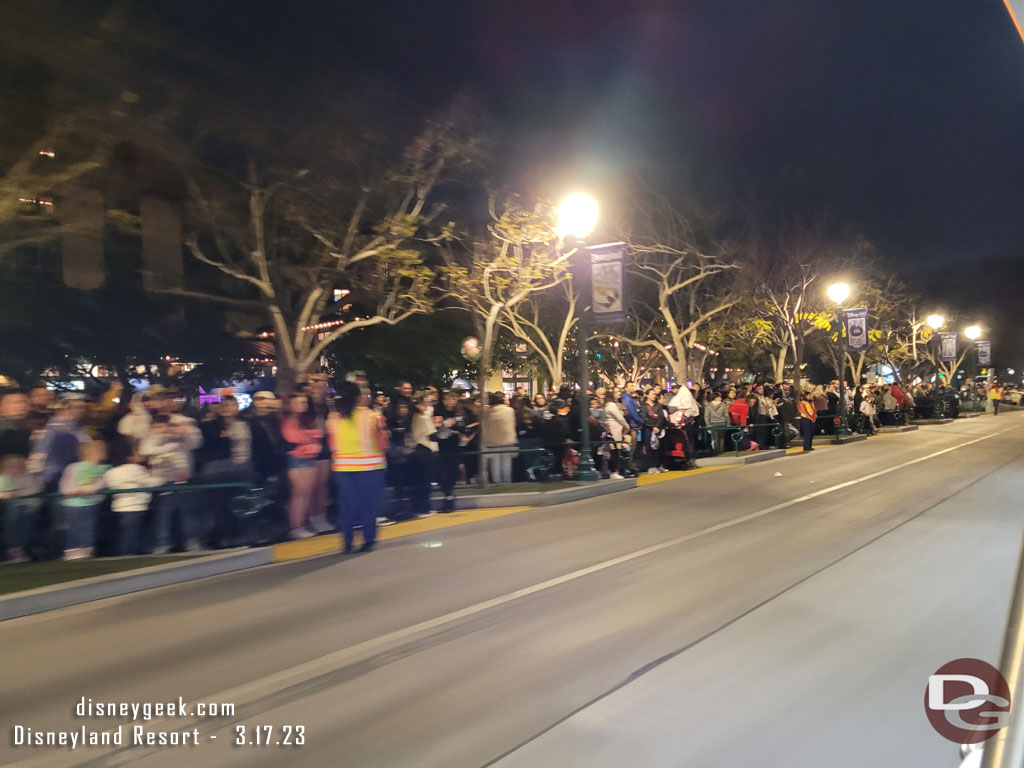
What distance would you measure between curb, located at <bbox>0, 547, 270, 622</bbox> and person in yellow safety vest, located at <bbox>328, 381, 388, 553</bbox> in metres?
1.12

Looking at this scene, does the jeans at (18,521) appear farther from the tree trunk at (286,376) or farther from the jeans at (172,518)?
the tree trunk at (286,376)

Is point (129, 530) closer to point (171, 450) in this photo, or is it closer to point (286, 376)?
point (171, 450)

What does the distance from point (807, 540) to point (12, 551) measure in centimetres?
910

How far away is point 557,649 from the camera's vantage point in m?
5.57

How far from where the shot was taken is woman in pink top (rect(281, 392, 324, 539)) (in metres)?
9.64

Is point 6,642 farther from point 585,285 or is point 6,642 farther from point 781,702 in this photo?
point 585,285

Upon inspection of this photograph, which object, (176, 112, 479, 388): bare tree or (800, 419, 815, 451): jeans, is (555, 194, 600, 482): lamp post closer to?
(176, 112, 479, 388): bare tree

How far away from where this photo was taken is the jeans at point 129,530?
842 centimetres

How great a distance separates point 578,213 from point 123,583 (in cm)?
952

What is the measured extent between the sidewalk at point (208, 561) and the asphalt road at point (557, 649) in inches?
9.1

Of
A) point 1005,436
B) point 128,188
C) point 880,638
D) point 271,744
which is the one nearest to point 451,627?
point 271,744

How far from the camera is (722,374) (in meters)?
57.5

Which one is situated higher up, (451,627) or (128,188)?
(128,188)

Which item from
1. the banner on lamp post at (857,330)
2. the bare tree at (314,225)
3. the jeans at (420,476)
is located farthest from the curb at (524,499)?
the banner on lamp post at (857,330)
